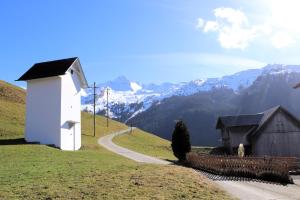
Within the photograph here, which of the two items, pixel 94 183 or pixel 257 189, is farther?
pixel 257 189

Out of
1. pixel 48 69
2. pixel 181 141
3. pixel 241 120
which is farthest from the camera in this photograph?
pixel 241 120

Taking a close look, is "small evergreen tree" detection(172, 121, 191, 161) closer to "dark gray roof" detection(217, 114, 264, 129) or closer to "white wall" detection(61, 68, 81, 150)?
"white wall" detection(61, 68, 81, 150)

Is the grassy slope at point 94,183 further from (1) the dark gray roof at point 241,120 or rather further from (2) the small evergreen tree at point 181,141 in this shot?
(1) the dark gray roof at point 241,120

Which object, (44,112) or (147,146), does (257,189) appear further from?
(147,146)

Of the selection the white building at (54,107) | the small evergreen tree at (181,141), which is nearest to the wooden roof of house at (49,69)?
the white building at (54,107)

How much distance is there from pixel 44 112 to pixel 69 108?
111 inches

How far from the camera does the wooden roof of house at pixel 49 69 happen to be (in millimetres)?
50500

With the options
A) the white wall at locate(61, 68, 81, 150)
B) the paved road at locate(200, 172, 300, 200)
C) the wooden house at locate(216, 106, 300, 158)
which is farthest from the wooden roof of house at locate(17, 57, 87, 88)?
the paved road at locate(200, 172, 300, 200)

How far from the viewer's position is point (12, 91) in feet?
299

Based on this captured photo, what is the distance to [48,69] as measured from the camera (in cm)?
5209

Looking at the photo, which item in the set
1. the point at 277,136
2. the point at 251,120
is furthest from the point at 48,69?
the point at 277,136

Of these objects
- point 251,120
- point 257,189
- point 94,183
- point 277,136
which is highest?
point 251,120

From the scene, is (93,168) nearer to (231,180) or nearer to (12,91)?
(231,180)

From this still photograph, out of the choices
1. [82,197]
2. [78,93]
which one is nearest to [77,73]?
[78,93]
